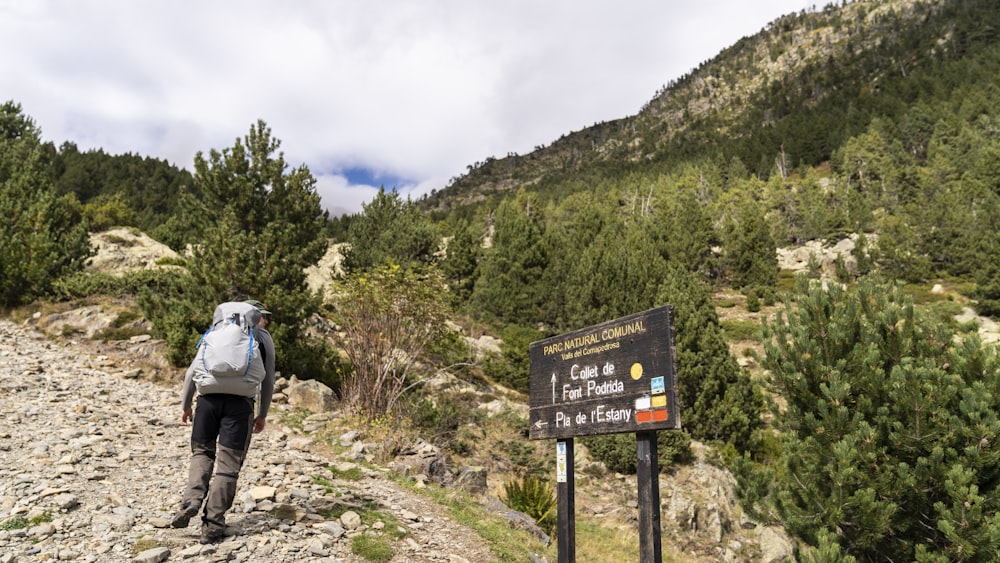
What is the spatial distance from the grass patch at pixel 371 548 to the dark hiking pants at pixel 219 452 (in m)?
1.15

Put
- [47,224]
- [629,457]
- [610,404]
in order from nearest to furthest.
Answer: [610,404]
[629,457]
[47,224]

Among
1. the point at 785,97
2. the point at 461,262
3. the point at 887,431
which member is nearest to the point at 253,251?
the point at 887,431

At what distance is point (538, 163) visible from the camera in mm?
155750

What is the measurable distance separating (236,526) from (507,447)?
8773 millimetres


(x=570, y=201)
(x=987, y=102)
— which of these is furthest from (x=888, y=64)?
(x=570, y=201)

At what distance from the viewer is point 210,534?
4.30m

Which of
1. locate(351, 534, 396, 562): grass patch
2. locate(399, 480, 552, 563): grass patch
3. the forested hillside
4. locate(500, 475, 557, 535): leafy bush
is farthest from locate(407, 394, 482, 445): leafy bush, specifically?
locate(351, 534, 396, 562): grass patch

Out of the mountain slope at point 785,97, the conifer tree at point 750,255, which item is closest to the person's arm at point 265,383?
the conifer tree at point 750,255

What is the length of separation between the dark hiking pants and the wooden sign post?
296cm

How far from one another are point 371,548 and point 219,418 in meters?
1.77

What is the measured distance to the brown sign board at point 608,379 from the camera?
457 cm

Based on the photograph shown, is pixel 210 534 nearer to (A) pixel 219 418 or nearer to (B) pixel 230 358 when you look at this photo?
(A) pixel 219 418

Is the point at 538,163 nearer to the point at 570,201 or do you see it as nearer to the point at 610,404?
the point at 570,201

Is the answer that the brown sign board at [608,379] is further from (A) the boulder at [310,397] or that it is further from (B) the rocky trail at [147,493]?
(A) the boulder at [310,397]
